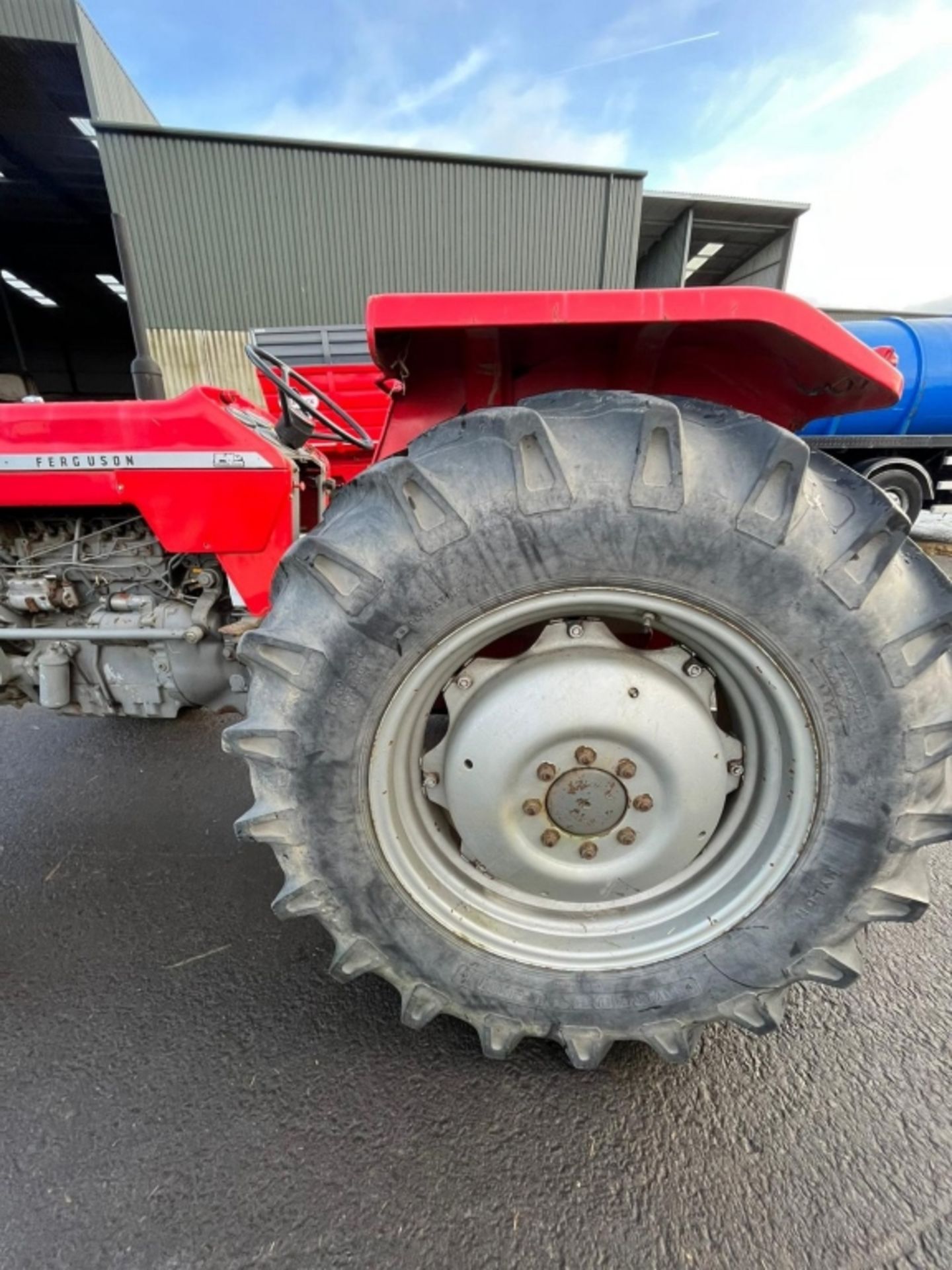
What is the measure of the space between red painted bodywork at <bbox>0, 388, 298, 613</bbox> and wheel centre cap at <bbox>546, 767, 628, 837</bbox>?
0.90m

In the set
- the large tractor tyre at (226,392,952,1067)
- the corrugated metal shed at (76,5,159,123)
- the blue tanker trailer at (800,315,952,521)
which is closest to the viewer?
the large tractor tyre at (226,392,952,1067)

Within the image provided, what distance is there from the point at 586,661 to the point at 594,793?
0.86 ft

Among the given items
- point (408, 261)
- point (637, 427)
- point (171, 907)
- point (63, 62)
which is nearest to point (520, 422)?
point (637, 427)

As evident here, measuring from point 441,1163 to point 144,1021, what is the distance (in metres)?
0.76

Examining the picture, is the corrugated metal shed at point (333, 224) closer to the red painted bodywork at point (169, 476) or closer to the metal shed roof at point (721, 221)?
the metal shed roof at point (721, 221)

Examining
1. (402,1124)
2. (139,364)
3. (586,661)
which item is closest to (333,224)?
(139,364)

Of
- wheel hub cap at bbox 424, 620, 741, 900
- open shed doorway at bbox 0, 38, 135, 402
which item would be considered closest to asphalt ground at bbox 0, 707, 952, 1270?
wheel hub cap at bbox 424, 620, 741, 900

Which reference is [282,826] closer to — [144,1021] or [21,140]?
[144,1021]

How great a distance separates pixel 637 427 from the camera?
1.00m

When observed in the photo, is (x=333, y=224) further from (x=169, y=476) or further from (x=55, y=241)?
(x=169, y=476)

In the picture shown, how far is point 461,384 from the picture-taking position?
1.39 m

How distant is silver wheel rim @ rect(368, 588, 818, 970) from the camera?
114 cm

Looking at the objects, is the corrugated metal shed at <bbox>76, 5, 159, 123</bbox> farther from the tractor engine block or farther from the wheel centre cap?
the wheel centre cap

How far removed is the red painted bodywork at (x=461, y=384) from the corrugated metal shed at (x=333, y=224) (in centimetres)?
1106
